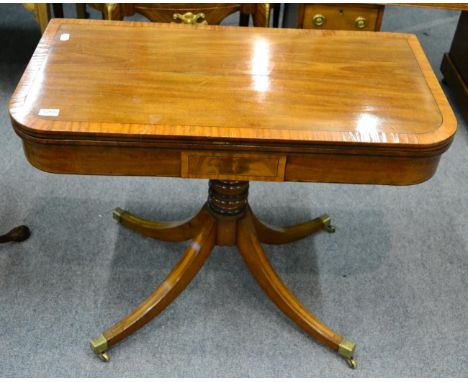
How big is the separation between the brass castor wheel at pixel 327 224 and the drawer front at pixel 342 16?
28.9 inches

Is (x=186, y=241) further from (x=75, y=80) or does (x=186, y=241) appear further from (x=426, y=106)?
(x=426, y=106)

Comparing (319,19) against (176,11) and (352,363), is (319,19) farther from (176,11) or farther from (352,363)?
(352,363)

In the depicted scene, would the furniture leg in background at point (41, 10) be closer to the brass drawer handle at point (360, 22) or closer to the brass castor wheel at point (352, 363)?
the brass drawer handle at point (360, 22)

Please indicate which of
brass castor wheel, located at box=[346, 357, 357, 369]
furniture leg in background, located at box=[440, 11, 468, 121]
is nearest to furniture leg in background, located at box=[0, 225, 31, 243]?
brass castor wheel, located at box=[346, 357, 357, 369]

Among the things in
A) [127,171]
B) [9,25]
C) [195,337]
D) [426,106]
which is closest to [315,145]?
[426,106]

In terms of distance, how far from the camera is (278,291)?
1.85 metres

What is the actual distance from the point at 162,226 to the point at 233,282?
11.9 inches

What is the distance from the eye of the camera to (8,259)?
2.04 meters

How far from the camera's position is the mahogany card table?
53.7 inches

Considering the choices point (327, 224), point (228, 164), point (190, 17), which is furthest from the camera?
point (327, 224)

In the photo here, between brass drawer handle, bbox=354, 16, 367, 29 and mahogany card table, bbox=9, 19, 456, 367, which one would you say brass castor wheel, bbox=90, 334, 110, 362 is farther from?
brass drawer handle, bbox=354, 16, 367, 29

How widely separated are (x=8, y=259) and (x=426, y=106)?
1.37 meters

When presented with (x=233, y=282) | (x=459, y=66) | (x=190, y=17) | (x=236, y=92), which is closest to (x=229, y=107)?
(x=236, y=92)

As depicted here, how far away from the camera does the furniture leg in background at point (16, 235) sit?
2068mm
